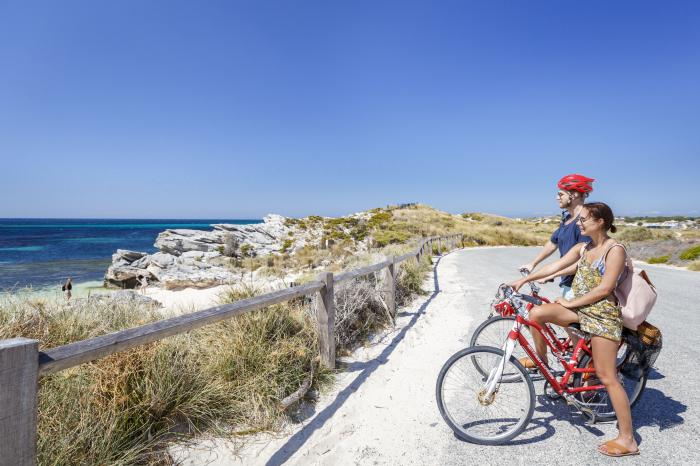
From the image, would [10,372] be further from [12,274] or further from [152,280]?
[12,274]

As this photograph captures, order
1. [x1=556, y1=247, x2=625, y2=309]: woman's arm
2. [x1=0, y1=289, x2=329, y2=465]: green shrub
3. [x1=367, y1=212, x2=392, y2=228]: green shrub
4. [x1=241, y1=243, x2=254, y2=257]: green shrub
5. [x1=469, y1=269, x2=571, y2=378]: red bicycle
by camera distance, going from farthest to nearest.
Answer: [x1=367, y1=212, x2=392, y2=228]: green shrub < [x1=241, y1=243, x2=254, y2=257]: green shrub < [x1=469, y1=269, x2=571, y2=378]: red bicycle < [x1=556, y1=247, x2=625, y2=309]: woman's arm < [x1=0, y1=289, x2=329, y2=465]: green shrub

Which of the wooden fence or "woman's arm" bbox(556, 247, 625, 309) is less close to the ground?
"woman's arm" bbox(556, 247, 625, 309)

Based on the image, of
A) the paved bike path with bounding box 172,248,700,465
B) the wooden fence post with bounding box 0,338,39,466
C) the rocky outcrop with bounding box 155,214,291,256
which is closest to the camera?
the wooden fence post with bounding box 0,338,39,466

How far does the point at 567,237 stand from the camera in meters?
4.16

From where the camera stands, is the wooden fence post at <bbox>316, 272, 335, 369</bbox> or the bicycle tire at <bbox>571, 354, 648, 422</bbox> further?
the wooden fence post at <bbox>316, 272, 335, 369</bbox>

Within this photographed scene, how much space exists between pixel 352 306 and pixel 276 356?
2.19 meters

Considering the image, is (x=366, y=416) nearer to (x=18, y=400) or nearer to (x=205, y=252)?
(x=18, y=400)

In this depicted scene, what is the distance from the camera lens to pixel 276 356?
4.08 m

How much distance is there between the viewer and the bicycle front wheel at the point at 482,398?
312 cm

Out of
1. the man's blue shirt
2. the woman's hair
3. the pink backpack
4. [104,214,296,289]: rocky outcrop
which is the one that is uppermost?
the woman's hair

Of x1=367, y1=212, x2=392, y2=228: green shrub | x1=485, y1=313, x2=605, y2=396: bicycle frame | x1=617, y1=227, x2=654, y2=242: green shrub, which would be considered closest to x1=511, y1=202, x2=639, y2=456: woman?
x1=485, y1=313, x2=605, y2=396: bicycle frame

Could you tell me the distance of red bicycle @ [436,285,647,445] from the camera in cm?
312

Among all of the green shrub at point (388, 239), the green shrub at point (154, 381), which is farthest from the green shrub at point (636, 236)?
the green shrub at point (154, 381)

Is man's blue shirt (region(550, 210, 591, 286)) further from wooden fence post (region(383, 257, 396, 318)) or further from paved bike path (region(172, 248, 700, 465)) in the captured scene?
wooden fence post (region(383, 257, 396, 318))
